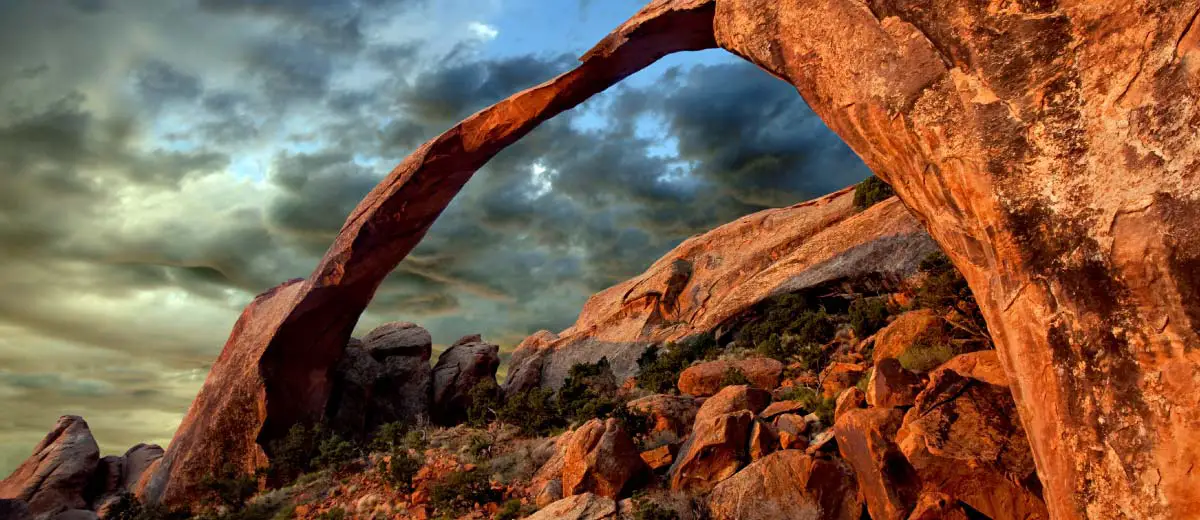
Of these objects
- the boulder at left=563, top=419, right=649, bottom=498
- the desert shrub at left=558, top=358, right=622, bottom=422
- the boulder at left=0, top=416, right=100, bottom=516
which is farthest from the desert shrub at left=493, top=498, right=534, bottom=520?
the boulder at left=0, top=416, right=100, bottom=516

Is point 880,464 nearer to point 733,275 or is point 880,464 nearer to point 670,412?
point 670,412

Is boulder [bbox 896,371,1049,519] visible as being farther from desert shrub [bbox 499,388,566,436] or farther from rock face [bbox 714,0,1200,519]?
desert shrub [bbox 499,388,566,436]

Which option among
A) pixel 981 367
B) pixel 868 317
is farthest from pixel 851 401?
pixel 868 317

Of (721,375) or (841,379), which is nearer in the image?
(841,379)

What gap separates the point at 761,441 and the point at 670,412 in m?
3.27

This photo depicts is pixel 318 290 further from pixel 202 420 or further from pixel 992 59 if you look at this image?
pixel 992 59

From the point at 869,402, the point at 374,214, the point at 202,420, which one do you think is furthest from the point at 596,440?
the point at 202,420

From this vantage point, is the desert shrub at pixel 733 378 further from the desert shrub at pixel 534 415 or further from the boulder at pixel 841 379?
the desert shrub at pixel 534 415

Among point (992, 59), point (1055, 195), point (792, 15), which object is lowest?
point (1055, 195)

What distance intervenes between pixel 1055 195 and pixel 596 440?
8.19 meters

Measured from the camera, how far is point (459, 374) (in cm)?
2675

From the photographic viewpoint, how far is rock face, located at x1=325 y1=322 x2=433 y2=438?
76.4 ft

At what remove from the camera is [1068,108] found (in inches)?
231

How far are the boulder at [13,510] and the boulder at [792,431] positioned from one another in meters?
19.9
